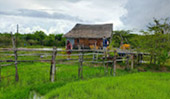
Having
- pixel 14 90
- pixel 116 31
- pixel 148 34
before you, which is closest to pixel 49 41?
pixel 116 31

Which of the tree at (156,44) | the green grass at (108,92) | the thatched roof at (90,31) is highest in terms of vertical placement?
the thatched roof at (90,31)

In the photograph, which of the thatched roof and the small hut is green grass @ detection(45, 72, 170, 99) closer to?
the thatched roof

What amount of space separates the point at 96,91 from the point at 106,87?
A: 0.64m

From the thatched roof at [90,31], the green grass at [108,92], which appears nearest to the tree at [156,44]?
the green grass at [108,92]

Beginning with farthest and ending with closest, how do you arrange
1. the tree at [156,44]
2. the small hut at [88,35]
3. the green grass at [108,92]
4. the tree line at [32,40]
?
the small hut at [88,35]
the tree line at [32,40]
the tree at [156,44]
the green grass at [108,92]

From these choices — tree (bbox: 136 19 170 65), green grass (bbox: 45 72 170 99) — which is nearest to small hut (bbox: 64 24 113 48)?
tree (bbox: 136 19 170 65)

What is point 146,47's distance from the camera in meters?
9.14

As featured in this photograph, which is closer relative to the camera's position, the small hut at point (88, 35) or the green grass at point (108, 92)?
the green grass at point (108, 92)

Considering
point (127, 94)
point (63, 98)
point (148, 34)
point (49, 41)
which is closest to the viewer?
point (63, 98)

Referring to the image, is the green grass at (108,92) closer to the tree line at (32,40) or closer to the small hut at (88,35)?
the tree line at (32,40)

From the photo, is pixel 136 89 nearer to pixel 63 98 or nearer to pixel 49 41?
pixel 63 98

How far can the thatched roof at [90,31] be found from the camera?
16.7m

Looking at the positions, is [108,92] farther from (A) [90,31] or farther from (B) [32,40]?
(B) [32,40]

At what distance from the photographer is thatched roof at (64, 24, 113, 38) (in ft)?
54.7
